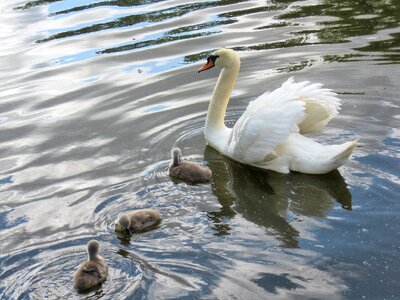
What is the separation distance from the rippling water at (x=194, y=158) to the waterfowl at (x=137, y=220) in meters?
0.09

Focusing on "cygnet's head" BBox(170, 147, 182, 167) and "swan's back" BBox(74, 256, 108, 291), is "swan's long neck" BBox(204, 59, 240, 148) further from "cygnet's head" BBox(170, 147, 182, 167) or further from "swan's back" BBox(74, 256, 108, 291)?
"swan's back" BBox(74, 256, 108, 291)

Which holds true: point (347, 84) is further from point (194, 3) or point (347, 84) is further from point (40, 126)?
point (194, 3)

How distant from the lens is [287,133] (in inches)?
299

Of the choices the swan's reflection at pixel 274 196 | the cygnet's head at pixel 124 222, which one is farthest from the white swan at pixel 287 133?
the cygnet's head at pixel 124 222

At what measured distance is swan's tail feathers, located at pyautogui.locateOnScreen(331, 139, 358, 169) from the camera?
23.3 ft

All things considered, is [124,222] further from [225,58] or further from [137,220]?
[225,58]

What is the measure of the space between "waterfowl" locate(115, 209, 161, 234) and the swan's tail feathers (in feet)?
6.46

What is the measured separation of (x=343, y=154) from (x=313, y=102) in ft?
3.36

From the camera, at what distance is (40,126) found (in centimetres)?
1008

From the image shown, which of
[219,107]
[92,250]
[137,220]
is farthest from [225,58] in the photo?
[92,250]

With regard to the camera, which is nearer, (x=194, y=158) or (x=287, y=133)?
(x=287, y=133)

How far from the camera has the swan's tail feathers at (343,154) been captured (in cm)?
711

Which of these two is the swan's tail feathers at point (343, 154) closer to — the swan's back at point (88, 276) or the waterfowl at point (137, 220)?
the waterfowl at point (137, 220)

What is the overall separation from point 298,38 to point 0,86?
545 centimetres
